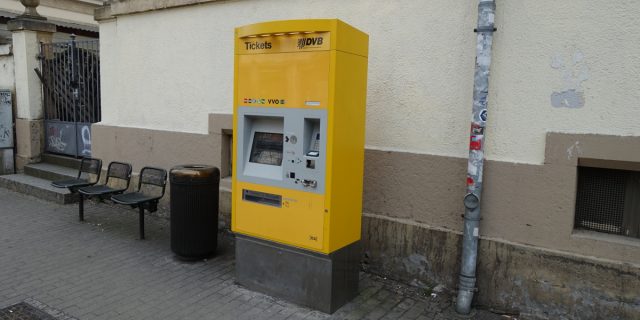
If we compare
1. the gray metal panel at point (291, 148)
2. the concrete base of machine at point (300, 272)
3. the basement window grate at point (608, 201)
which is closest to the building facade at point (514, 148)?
the basement window grate at point (608, 201)

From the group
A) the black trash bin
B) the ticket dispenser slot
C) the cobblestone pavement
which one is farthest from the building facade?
the black trash bin

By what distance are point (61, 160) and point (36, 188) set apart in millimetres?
990

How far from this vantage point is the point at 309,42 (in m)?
3.69

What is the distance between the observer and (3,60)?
9.29 m

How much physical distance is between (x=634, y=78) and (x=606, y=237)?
122 cm

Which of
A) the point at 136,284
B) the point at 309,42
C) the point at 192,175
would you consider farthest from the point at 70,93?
the point at 309,42

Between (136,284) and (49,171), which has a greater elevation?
(49,171)

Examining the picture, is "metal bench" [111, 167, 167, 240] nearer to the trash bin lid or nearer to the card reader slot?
the trash bin lid

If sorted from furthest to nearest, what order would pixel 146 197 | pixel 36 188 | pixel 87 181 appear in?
pixel 36 188
pixel 87 181
pixel 146 197

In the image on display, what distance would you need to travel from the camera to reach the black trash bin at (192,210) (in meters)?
4.86

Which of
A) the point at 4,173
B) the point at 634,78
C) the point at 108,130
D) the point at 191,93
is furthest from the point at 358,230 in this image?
the point at 4,173

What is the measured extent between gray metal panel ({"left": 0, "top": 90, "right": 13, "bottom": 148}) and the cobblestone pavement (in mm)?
3636

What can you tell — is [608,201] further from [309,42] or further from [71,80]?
[71,80]

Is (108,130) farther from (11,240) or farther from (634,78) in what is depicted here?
(634,78)
